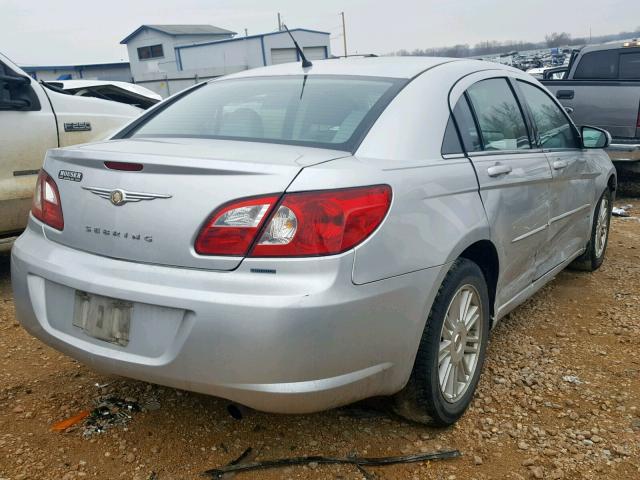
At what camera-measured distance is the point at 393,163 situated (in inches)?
88.0

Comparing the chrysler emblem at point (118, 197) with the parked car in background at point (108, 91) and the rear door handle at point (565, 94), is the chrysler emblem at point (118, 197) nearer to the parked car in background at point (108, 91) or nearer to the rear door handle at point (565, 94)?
the parked car in background at point (108, 91)

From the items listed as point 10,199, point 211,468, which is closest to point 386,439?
point 211,468

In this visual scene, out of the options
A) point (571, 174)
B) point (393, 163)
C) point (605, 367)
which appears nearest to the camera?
point (393, 163)

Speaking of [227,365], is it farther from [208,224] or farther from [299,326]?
[208,224]

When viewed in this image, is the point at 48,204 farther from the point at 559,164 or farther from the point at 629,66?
the point at 629,66

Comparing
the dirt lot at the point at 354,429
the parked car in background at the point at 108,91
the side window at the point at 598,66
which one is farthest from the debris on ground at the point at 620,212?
the parked car in background at the point at 108,91

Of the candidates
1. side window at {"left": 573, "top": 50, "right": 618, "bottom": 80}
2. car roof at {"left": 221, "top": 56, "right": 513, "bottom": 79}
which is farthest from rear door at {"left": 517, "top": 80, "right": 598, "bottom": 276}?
side window at {"left": 573, "top": 50, "right": 618, "bottom": 80}

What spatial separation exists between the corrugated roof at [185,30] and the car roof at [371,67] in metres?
41.6

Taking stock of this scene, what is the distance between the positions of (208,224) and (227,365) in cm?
46

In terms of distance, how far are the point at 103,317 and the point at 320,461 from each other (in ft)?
3.27

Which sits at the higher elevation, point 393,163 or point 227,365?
point 393,163

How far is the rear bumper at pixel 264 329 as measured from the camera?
1917 mm

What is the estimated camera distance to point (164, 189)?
2070 mm

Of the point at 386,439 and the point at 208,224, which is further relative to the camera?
the point at 386,439
